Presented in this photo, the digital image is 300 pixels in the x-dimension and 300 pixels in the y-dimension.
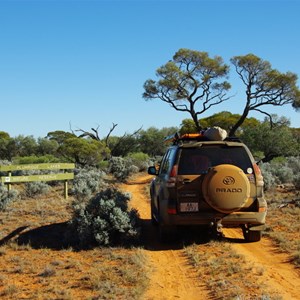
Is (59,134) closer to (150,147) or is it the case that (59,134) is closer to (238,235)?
(150,147)

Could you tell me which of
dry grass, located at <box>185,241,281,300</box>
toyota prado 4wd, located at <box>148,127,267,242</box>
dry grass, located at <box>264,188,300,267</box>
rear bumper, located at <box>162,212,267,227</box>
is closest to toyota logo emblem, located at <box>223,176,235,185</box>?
toyota prado 4wd, located at <box>148,127,267,242</box>

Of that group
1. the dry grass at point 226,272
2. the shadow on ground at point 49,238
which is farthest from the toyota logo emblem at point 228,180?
the shadow on ground at point 49,238

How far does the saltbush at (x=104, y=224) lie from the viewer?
8.39m

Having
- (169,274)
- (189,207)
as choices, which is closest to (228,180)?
(189,207)

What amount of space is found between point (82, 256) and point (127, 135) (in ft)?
129

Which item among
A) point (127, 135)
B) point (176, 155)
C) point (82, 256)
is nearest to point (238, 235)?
point (176, 155)

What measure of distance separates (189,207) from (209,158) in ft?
3.29

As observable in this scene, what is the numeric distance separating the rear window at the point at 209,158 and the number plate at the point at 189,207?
1.81 ft

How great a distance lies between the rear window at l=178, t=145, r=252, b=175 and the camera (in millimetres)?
7920

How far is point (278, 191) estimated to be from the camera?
16719mm

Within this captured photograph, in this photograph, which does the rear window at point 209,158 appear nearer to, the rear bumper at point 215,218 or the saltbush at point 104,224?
the rear bumper at point 215,218

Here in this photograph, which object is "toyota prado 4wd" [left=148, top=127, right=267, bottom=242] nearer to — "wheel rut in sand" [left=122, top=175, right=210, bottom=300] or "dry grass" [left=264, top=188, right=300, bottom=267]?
"wheel rut in sand" [left=122, top=175, right=210, bottom=300]

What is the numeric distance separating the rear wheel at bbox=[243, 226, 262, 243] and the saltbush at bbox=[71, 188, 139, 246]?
2.17m

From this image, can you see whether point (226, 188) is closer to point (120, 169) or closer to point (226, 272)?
point (226, 272)
